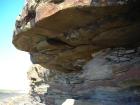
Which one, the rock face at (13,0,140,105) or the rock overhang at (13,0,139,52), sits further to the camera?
the rock face at (13,0,140,105)

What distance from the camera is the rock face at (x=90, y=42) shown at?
9836 mm

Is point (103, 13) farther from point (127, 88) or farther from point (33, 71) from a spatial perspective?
point (33, 71)

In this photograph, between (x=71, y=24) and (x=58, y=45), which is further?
(x=58, y=45)

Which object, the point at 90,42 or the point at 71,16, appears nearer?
the point at 71,16

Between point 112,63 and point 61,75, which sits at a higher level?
point 112,63

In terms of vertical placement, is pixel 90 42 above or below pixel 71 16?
below

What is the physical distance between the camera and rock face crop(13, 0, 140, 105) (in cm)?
984

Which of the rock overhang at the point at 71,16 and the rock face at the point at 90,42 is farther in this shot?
the rock face at the point at 90,42

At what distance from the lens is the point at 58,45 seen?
41.5ft

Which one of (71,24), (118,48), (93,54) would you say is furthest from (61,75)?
(71,24)

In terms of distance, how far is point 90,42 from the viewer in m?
12.0

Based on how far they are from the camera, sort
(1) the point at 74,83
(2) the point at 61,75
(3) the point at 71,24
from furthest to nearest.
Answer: (2) the point at 61,75 < (1) the point at 74,83 < (3) the point at 71,24

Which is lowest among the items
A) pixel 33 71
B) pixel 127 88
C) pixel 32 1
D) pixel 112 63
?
pixel 33 71

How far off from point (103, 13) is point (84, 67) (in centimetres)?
494
